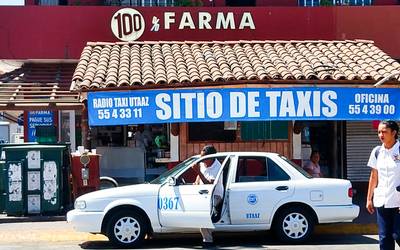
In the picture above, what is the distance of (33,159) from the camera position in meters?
13.7

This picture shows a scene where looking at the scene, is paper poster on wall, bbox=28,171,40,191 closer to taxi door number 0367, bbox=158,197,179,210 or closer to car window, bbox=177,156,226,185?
car window, bbox=177,156,226,185

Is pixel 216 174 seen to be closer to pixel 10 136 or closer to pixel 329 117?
pixel 329 117

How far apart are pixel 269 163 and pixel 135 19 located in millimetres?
8572

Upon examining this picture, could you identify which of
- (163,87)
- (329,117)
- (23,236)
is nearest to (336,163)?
(329,117)

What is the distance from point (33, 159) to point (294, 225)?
578 centimetres

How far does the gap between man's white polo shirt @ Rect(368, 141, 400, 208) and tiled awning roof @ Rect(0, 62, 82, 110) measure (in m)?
9.20

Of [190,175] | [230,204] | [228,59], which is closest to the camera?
[230,204]

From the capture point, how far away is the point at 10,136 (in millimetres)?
36469

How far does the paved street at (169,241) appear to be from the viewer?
10.7 metres

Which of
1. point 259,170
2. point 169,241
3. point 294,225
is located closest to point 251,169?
point 259,170

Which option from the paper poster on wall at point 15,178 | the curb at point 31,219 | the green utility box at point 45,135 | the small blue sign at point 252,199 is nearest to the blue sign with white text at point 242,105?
the green utility box at point 45,135

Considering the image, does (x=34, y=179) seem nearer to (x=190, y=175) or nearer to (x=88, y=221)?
(x=88, y=221)

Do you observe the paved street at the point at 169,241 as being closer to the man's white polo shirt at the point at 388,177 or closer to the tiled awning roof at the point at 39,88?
the man's white polo shirt at the point at 388,177

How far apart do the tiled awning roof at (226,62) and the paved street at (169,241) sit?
11.5ft
